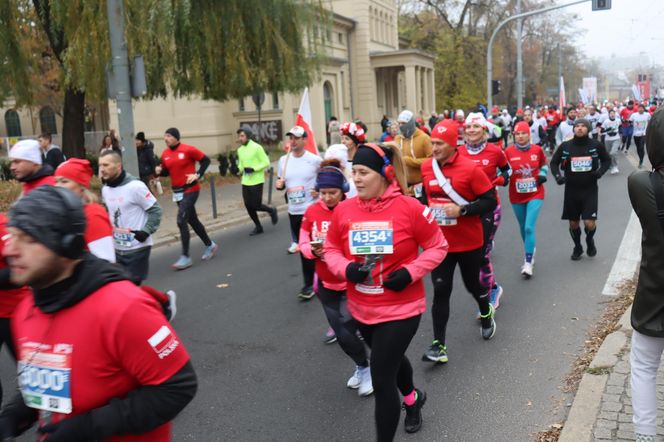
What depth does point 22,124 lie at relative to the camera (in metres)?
49.9

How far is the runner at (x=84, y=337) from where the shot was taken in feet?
6.48

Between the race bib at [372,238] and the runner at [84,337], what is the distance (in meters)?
1.67

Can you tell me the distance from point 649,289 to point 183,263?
24.0 feet

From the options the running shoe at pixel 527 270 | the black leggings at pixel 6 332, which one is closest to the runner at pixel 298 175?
the running shoe at pixel 527 270

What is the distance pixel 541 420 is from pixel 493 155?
3.07 metres

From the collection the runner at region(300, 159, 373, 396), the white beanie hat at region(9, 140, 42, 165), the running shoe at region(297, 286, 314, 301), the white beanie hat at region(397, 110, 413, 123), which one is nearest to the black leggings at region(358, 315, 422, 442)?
the runner at region(300, 159, 373, 396)

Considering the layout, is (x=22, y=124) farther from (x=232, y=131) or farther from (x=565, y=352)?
(x=565, y=352)

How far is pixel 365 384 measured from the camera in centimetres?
481

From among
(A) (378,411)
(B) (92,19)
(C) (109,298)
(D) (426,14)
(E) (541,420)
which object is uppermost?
(D) (426,14)

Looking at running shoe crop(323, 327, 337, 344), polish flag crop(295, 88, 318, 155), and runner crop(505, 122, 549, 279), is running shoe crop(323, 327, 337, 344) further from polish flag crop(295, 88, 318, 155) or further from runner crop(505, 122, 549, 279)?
polish flag crop(295, 88, 318, 155)

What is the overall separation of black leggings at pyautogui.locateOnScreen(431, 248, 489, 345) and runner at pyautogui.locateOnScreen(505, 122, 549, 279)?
2607 millimetres

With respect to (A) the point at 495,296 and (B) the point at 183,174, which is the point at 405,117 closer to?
(A) the point at 495,296

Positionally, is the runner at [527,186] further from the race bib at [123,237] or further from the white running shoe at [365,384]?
the race bib at [123,237]

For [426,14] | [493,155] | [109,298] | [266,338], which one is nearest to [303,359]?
[266,338]
